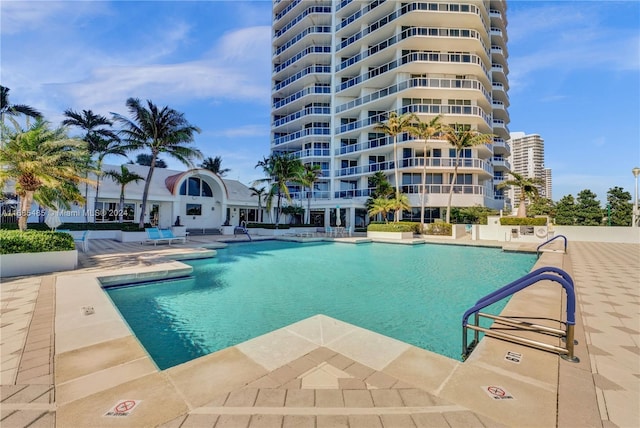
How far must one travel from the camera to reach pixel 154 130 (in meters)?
18.1

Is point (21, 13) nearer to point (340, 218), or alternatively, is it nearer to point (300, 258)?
point (300, 258)

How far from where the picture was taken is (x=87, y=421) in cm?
216

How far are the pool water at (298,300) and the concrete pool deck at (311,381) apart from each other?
128 centimetres

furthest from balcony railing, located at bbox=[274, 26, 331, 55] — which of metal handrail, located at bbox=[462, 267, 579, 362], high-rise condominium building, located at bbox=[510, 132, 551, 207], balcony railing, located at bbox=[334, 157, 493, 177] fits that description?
high-rise condominium building, located at bbox=[510, 132, 551, 207]

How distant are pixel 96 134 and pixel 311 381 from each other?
2429 centimetres

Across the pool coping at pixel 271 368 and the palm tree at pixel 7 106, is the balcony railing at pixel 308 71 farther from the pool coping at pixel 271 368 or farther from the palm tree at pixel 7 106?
the pool coping at pixel 271 368

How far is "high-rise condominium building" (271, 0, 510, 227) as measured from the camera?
2836 cm

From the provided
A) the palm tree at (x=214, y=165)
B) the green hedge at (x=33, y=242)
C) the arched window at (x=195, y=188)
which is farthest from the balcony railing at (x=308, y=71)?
the green hedge at (x=33, y=242)

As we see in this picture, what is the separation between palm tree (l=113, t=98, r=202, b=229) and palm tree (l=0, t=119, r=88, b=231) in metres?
8.54

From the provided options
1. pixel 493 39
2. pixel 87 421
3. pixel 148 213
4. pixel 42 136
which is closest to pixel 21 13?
pixel 42 136

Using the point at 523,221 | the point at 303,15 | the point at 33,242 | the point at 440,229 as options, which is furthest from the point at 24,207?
the point at 303,15

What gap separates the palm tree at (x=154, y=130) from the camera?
17.8 m

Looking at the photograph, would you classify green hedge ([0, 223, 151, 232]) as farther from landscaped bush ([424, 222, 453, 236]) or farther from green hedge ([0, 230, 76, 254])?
landscaped bush ([424, 222, 453, 236])

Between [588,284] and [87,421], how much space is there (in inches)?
407
